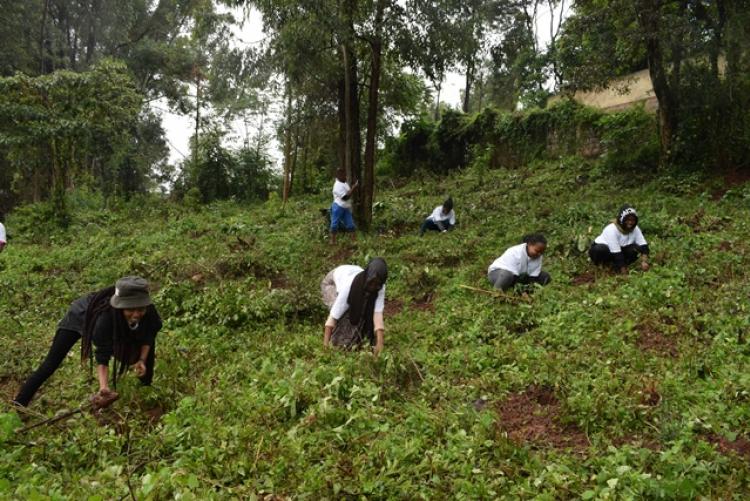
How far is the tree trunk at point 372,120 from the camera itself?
978cm

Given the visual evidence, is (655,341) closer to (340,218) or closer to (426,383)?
(426,383)

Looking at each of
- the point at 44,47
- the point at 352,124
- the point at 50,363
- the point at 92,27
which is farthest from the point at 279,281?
the point at 92,27

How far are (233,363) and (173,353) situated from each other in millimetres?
699

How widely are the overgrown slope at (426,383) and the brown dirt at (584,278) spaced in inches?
1.4

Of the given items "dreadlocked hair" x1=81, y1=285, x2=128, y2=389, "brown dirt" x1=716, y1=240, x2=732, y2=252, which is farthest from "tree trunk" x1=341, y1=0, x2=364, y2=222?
"dreadlocked hair" x1=81, y1=285, x2=128, y2=389

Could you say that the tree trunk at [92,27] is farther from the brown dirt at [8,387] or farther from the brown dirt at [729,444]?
the brown dirt at [729,444]

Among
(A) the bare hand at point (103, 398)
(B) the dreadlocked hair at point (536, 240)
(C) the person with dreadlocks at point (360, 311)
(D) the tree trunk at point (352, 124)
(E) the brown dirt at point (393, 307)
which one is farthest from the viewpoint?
(D) the tree trunk at point (352, 124)

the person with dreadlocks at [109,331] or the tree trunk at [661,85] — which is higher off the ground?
the tree trunk at [661,85]

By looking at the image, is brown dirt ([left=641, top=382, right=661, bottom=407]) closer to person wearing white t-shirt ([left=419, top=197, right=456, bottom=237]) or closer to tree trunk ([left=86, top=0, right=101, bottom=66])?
person wearing white t-shirt ([left=419, top=197, right=456, bottom=237])

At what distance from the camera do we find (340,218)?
10414 mm

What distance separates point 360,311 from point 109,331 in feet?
6.78

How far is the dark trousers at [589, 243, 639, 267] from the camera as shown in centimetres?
721

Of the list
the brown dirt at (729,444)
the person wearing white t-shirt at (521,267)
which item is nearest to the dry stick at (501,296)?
the person wearing white t-shirt at (521,267)

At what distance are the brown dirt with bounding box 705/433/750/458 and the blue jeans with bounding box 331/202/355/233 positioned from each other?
7463 mm
